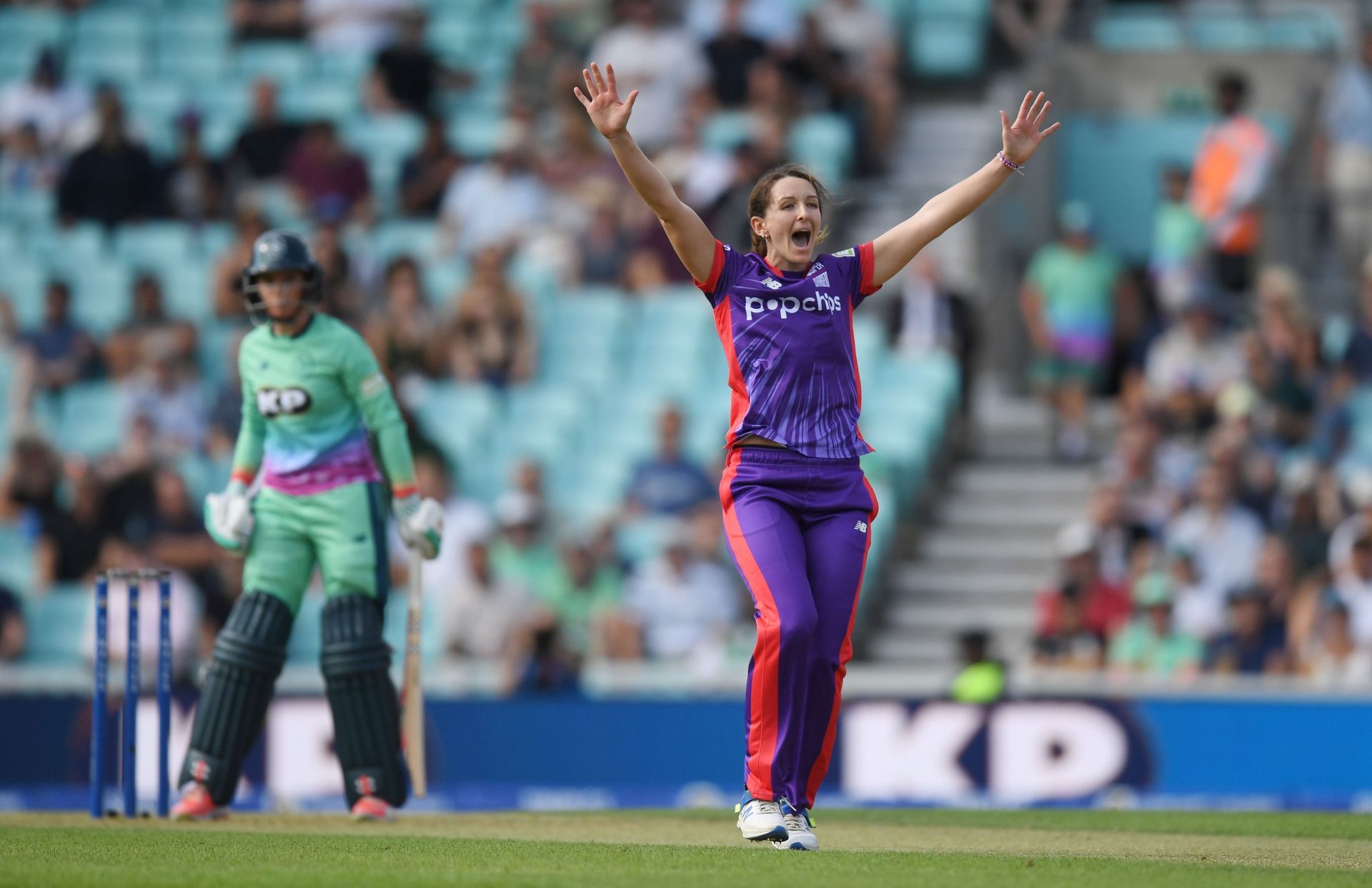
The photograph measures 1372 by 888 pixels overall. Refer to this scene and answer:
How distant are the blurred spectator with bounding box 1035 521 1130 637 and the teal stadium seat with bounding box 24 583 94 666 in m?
6.04

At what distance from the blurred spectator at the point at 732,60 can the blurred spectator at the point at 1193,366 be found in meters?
4.02

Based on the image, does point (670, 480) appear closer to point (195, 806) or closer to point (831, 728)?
point (195, 806)

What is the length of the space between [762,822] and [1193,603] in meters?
6.60

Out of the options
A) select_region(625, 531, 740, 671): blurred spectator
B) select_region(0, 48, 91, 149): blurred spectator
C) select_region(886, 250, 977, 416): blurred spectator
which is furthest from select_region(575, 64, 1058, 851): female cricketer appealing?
select_region(0, 48, 91, 149): blurred spectator

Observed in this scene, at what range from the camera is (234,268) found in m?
16.5

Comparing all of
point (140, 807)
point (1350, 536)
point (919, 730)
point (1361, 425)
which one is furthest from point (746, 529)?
point (1361, 425)

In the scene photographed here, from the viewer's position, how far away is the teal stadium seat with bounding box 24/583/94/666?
14414 millimetres

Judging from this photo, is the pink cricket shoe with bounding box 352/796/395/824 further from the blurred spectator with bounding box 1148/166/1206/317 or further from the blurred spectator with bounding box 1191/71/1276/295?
the blurred spectator with bounding box 1191/71/1276/295

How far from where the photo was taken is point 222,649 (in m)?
8.84

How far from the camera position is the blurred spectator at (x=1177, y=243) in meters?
15.9

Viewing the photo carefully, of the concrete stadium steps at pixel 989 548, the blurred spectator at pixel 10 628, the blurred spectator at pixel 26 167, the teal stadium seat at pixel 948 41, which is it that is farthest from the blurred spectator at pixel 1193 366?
the blurred spectator at pixel 26 167

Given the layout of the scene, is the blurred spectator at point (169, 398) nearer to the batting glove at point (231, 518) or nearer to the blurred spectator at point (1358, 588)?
the batting glove at point (231, 518)

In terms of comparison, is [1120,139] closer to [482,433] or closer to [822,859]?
[482,433]

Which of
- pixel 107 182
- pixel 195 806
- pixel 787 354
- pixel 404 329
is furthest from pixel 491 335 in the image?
pixel 787 354
